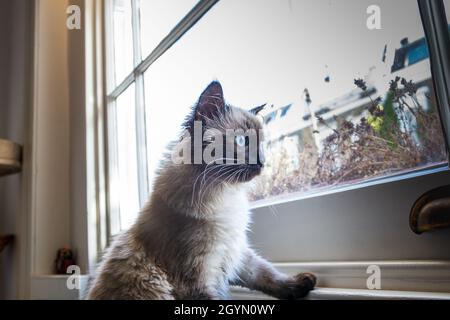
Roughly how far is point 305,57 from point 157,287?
45cm

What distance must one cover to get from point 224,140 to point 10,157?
864 mm

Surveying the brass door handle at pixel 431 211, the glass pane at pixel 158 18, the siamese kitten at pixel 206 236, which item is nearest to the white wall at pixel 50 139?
the glass pane at pixel 158 18

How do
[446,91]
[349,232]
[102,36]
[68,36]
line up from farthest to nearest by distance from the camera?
[68,36] < [102,36] < [349,232] < [446,91]

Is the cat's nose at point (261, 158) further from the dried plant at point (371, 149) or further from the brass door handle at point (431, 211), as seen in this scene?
the brass door handle at point (431, 211)

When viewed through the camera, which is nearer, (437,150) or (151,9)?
(437,150)

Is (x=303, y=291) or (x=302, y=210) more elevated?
(x=302, y=210)

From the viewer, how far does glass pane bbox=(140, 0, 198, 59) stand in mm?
862

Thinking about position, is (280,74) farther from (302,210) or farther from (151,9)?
(151,9)

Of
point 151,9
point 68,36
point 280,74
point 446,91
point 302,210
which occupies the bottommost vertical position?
point 302,210

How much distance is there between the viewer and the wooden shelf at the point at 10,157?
1206mm

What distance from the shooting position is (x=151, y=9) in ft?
3.15

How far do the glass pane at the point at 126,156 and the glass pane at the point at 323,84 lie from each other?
0.18 metres
